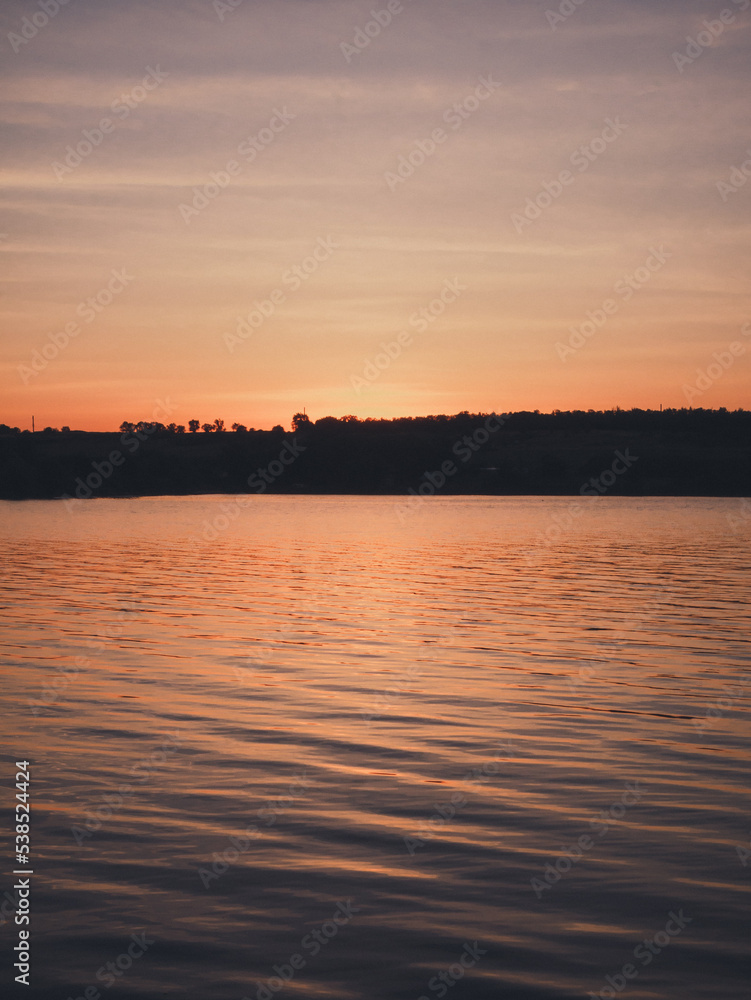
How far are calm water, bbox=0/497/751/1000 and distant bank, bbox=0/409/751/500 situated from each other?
378ft

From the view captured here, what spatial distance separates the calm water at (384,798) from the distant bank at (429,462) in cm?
11524

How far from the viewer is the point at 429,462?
158 m

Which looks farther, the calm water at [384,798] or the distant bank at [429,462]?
the distant bank at [429,462]

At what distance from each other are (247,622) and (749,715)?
13.0 meters

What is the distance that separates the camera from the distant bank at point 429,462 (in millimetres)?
137250

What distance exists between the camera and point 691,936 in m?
7.58

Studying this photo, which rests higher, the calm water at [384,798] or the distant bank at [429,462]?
the distant bank at [429,462]

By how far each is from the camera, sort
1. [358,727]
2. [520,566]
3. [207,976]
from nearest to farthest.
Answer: [207,976]
[358,727]
[520,566]

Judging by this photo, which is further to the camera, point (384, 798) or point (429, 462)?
point (429, 462)

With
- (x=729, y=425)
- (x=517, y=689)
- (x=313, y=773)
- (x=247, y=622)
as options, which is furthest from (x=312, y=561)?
(x=729, y=425)

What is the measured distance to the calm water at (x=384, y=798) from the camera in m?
7.23

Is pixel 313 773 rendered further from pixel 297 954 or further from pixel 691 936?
pixel 691 936

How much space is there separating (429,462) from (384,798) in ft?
483

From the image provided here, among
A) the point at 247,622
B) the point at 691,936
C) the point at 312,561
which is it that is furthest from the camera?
the point at 312,561
